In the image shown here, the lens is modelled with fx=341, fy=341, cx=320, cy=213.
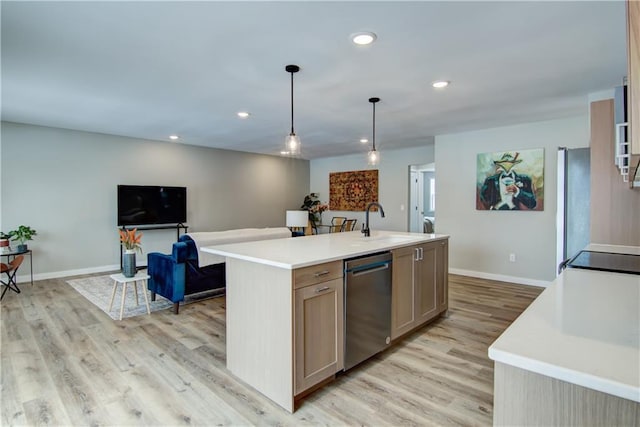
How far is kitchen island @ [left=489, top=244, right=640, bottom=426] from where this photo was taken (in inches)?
28.9

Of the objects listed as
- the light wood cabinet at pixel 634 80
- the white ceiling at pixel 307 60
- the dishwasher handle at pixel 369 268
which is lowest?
the dishwasher handle at pixel 369 268

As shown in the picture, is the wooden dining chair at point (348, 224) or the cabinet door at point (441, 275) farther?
the wooden dining chair at point (348, 224)

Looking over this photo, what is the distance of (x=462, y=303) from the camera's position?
4.23 metres

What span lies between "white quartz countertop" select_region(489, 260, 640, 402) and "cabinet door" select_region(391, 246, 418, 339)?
5.22ft

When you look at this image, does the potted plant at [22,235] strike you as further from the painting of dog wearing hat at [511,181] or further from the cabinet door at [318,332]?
the painting of dog wearing hat at [511,181]

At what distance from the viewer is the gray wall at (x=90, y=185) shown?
204 inches

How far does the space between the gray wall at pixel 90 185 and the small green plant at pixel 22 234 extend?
0.70 ft

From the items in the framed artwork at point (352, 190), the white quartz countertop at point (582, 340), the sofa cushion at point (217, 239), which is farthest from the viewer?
the framed artwork at point (352, 190)

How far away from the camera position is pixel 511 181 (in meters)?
5.16

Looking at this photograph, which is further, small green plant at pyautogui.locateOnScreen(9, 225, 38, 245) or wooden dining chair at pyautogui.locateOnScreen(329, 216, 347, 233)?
wooden dining chair at pyautogui.locateOnScreen(329, 216, 347, 233)

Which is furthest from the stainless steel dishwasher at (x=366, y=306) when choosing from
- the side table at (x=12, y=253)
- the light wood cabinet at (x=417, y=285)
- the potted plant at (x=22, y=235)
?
the potted plant at (x=22, y=235)

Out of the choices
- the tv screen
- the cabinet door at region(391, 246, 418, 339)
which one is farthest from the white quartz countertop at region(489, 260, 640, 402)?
the tv screen

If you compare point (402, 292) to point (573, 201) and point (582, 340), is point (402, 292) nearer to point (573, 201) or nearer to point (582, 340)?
point (573, 201)

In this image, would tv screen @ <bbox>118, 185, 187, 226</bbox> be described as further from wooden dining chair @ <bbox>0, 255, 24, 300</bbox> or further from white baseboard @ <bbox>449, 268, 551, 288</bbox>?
white baseboard @ <bbox>449, 268, 551, 288</bbox>
